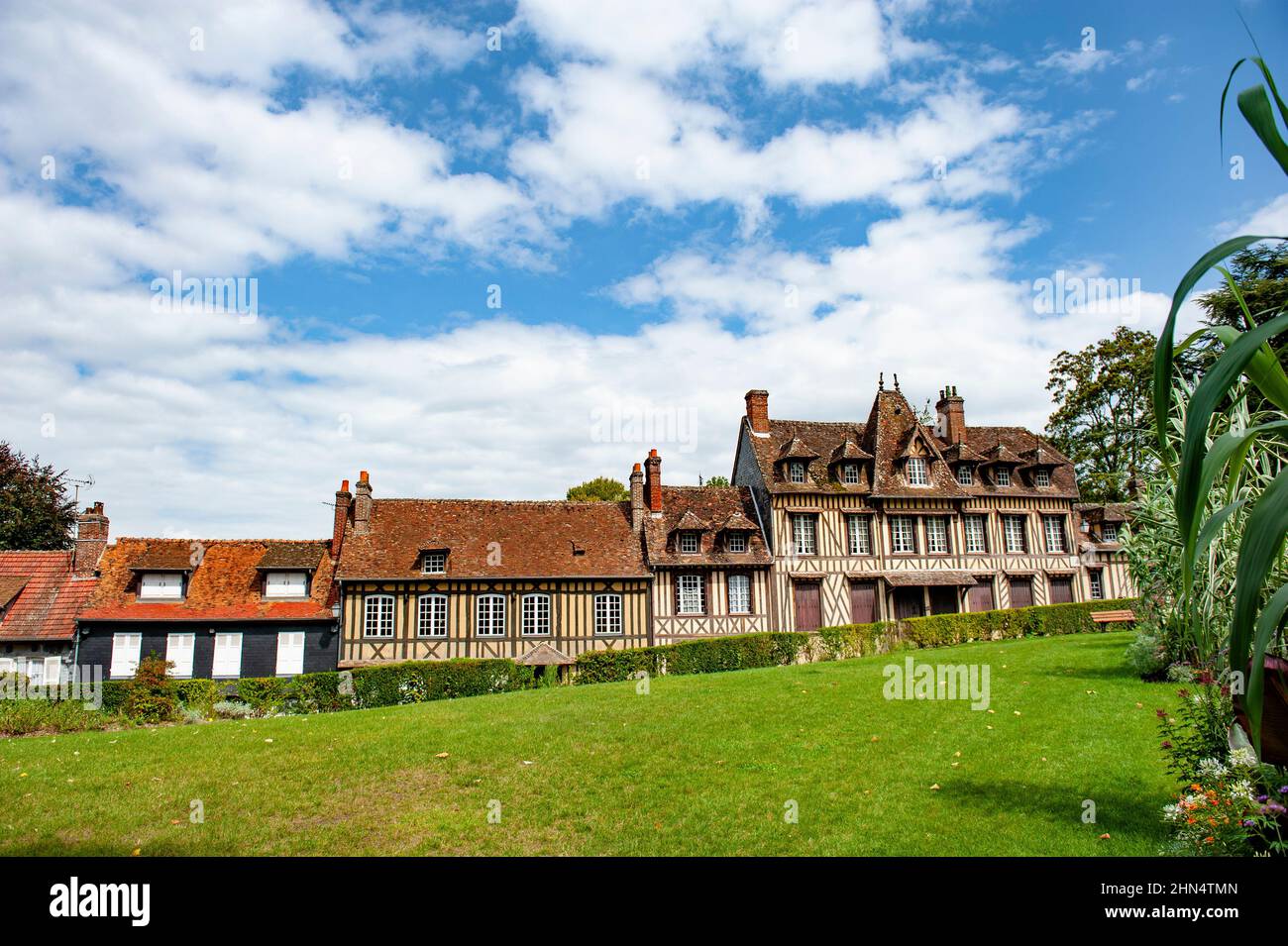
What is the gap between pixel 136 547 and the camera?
2516cm

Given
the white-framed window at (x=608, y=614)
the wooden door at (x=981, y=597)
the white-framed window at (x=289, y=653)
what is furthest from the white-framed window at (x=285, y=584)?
the wooden door at (x=981, y=597)

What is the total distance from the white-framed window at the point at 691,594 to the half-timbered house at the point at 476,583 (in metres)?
1.17

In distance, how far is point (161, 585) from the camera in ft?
78.9

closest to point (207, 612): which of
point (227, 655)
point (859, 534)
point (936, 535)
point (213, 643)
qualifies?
point (213, 643)

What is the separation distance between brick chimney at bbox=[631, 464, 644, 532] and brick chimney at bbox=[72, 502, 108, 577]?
17071 millimetres

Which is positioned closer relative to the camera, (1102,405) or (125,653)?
(125,653)

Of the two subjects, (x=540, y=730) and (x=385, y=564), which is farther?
(x=385, y=564)

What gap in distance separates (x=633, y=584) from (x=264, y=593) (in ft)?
38.4

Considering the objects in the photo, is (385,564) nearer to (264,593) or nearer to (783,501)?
(264,593)

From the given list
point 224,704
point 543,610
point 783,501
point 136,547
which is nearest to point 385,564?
point 543,610

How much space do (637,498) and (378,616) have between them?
30.3 feet

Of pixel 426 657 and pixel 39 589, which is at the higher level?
pixel 39 589

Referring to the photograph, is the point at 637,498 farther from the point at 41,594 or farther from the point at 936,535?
the point at 41,594
